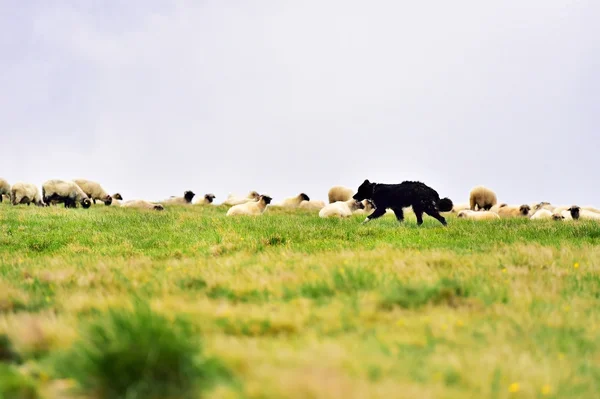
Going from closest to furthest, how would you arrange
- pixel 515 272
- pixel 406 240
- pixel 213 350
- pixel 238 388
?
pixel 238 388 < pixel 213 350 < pixel 515 272 < pixel 406 240

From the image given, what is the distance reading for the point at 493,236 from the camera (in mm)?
13750

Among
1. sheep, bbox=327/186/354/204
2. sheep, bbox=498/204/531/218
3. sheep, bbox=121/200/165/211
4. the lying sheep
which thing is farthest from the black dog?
sheep, bbox=327/186/354/204

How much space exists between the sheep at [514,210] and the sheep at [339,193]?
16504 millimetres

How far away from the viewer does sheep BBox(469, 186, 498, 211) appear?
40000mm

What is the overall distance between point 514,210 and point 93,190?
95.1ft

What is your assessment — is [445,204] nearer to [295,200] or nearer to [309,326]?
[309,326]

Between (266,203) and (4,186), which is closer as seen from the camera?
(266,203)

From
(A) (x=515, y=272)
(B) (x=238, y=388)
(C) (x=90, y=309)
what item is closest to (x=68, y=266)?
(C) (x=90, y=309)

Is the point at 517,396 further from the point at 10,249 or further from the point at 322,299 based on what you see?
the point at 10,249

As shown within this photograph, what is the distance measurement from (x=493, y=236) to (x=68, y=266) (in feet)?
33.3

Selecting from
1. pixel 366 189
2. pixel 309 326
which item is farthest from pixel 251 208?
pixel 309 326

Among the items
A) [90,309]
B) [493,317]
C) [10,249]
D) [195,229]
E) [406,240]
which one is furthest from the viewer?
[195,229]

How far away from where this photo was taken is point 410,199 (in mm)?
17625

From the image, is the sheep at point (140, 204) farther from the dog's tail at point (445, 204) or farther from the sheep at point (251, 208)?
the dog's tail at point (445, 204)
